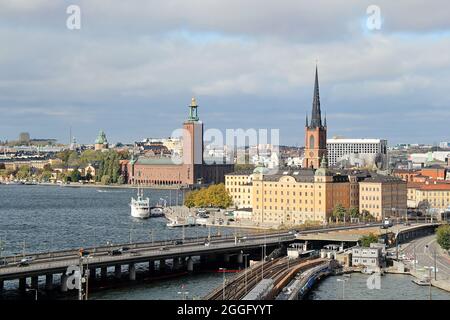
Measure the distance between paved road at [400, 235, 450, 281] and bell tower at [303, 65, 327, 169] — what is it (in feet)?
63.1

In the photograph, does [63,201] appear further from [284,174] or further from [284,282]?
[284,282]

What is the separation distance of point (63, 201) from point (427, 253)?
4245 centimetres

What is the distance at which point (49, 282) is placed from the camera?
2489 centimetres

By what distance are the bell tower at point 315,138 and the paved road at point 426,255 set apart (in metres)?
19.2

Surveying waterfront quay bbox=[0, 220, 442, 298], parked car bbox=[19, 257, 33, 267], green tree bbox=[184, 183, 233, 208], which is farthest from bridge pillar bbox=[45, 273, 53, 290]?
green tree bbox=[184, 183, 233, 208]

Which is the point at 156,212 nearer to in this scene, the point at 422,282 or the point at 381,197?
the point at 381,197

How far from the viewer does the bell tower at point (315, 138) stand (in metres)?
60.8

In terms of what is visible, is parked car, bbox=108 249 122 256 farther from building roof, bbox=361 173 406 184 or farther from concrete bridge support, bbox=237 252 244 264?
building roof, bbox=361 173 406 184

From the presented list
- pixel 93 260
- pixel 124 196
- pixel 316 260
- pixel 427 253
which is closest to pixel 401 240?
pixel 427 253

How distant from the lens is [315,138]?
60.9 metres

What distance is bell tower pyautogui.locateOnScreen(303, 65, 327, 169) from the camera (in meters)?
60.8

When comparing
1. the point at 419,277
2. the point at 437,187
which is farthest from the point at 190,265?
the point at 437,187
